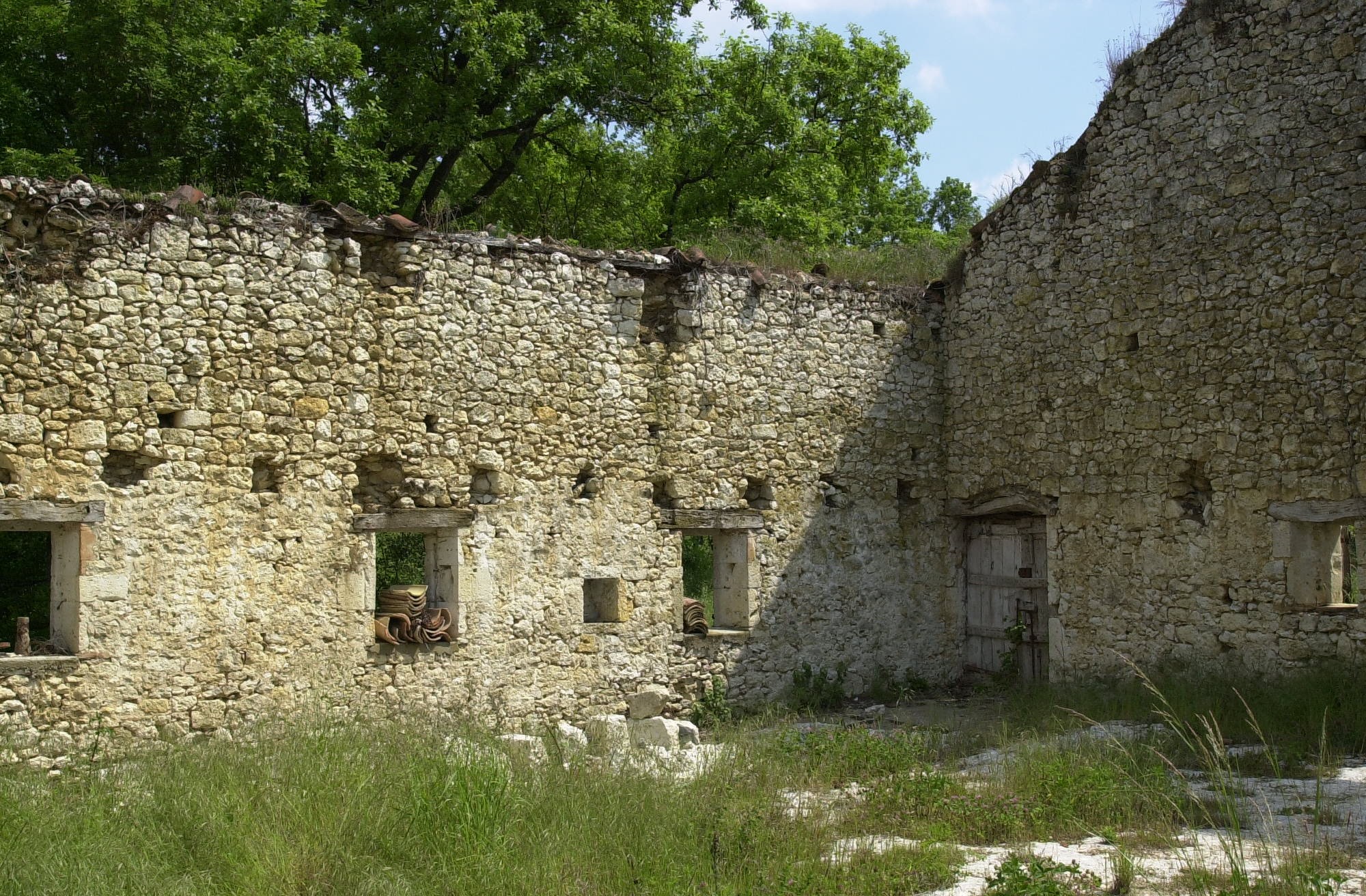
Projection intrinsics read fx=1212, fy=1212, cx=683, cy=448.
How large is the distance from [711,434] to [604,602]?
5.81 ft

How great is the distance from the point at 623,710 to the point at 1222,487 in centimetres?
517

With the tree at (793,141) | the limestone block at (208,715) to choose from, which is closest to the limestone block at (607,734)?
the limestone block at (208,715)

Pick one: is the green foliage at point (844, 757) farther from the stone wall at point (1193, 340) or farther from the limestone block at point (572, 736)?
the stone wall at point (1193, 340)

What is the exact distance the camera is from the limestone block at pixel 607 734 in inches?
302

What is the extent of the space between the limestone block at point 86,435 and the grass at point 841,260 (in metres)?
5.48

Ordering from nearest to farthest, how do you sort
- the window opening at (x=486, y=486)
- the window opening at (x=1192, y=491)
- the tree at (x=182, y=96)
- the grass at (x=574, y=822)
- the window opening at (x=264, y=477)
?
1. the grass at (x=574, y=822)
2. the window opening at (x=264, y=477)
3. the window opening at (x=486, y=486)
4. the window opening at (x=1192, y=491)
5. the tree at (x=182, y=96)

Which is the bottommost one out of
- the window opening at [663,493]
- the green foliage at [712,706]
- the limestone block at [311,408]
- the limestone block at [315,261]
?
the green foliage at [712,706]

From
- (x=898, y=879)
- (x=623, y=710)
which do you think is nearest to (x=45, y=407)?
(x=623, y=710)

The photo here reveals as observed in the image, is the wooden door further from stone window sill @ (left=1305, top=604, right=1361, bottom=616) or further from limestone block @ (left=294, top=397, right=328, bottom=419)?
limestone block @ (left=294, top=397, right=328, bottom=419)

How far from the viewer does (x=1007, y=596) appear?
11.7 meters

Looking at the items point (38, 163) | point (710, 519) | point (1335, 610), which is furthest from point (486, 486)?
point (38, 163)

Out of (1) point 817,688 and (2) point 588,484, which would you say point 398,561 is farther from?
(1) point 817,688

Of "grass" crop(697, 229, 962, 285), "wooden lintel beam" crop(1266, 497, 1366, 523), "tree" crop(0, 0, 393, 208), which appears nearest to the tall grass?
"wooden lintel beam" crop(1266, 497, 1366, 523)

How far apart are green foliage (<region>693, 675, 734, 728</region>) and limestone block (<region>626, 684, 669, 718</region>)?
0.33 meters
